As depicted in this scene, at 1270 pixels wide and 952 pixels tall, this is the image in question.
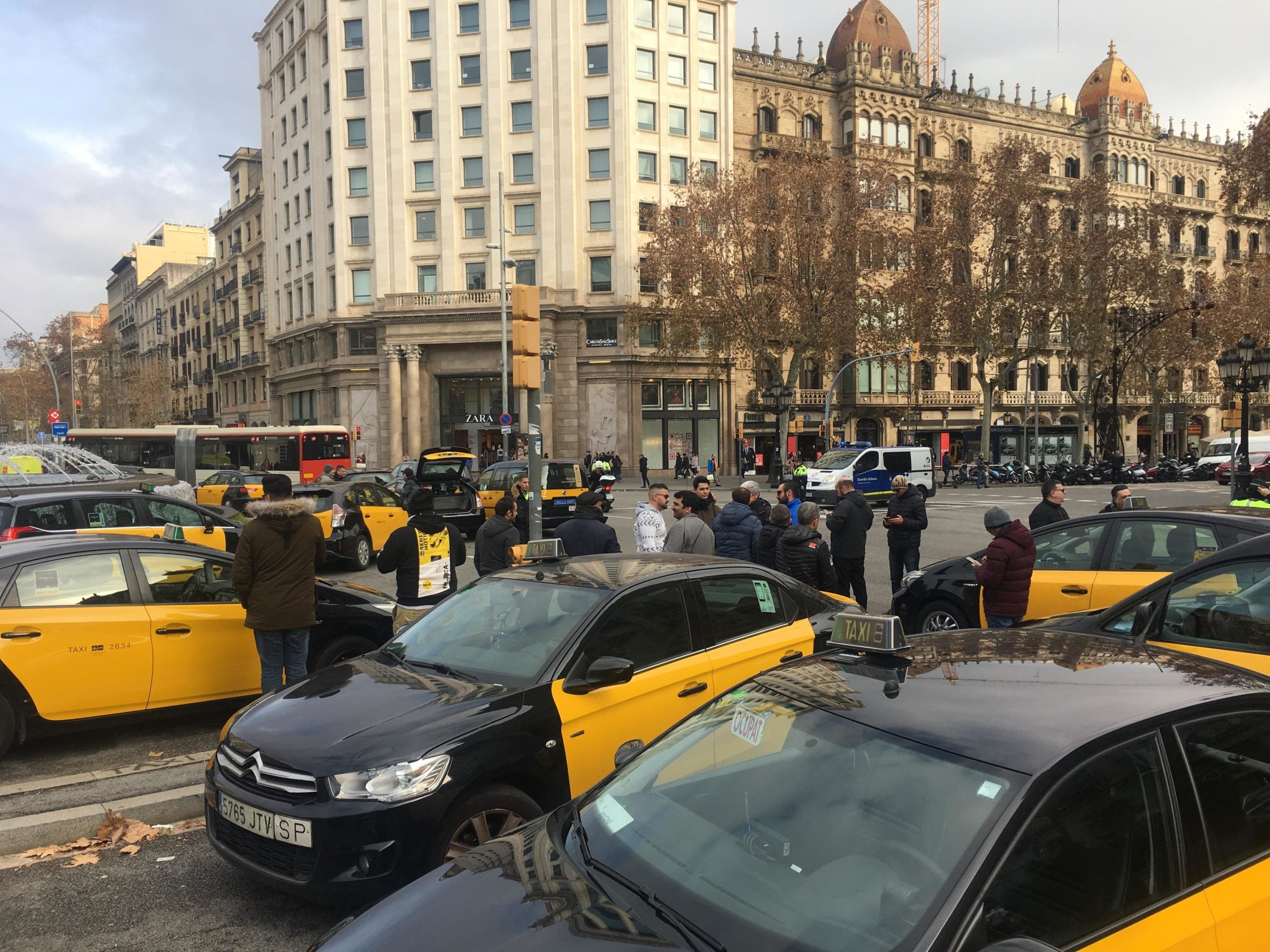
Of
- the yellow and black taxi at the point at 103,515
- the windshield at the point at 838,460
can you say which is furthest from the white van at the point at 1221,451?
the yellow and black taxi at the point at 103,515

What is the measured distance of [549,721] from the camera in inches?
165

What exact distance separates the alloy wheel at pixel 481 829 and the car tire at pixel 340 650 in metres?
3.17

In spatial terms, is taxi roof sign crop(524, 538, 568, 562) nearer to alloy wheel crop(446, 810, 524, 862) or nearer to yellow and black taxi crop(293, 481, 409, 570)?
alloy wheel crop(446, 810, 524, 862)

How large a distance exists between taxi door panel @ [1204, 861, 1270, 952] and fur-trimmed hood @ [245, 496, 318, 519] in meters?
5.28

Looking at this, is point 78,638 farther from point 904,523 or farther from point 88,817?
point 904,523

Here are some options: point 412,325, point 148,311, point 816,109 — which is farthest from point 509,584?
point 148,311

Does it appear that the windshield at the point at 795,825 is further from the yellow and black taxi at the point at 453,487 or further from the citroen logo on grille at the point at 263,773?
the yellow and black taxi at the point at 453,487

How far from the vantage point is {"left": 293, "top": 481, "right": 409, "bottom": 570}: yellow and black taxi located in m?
15.4

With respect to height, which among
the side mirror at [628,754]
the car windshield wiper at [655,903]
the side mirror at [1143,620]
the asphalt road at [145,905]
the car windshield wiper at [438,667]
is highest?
the side mirror at [1143,620]

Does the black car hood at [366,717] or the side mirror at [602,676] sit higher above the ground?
the side mirror at [602,676]

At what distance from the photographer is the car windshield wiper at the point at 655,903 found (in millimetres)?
2178

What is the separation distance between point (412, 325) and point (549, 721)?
47.3 meters

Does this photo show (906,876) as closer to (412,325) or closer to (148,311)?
(412,325)

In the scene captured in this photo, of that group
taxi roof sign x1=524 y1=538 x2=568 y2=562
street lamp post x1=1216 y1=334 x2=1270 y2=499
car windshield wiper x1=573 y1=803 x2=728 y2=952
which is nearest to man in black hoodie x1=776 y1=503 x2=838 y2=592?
taxi roof sign x1=524 y1=538 x2=568 y2=562
